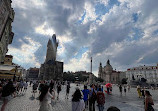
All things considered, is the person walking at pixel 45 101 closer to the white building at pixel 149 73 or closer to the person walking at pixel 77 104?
the person walking at pixel 77 104

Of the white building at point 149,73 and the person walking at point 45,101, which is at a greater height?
the white building at point 149,73

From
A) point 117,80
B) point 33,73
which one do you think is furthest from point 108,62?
point 33,73

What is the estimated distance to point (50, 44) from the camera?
116 metres

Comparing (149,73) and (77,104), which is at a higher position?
(149,73)

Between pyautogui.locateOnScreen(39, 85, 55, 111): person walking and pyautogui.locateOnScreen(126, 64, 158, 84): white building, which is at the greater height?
pyautogui.locateOnScreen(126, 64, 158, 84): white building

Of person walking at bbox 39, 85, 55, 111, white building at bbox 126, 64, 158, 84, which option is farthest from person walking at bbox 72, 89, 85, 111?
white building at bbox 126, 64, 158, 84

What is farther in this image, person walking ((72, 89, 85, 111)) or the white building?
the white building

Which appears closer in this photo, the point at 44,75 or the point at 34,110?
the point at 34,110

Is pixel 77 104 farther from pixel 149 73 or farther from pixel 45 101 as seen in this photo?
pixel 149 73

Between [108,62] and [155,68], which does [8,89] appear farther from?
[108,62]

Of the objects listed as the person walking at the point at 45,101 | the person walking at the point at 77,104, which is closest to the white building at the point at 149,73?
the person walking at the point at 77,104

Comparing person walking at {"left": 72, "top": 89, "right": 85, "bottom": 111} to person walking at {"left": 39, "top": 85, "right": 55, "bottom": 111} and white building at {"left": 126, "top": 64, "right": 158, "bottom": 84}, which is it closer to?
person walking at {"left": 39, "top": 85, "right": 55, "bottom": 111}

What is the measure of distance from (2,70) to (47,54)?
A: 95.6 m

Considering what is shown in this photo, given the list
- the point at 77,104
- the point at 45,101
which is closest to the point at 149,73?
the point at 77,104
